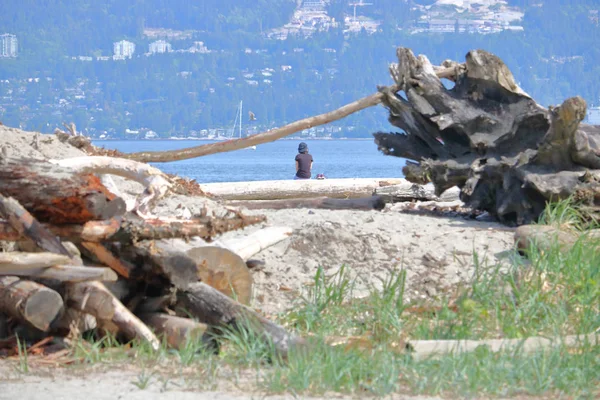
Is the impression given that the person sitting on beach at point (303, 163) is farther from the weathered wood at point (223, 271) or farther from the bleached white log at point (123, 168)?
the weathered wood at point (223, 271)

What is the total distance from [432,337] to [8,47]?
201515 mm

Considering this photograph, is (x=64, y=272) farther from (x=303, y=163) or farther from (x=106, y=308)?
(x=303, y=163)

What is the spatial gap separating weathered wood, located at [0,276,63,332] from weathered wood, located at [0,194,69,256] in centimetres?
25

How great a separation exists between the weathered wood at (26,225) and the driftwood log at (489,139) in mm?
4605

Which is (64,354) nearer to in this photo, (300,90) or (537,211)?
(537,211)

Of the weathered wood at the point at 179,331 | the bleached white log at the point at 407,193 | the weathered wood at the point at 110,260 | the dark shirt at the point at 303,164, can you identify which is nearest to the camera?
the weathered wood at the point at 179,331

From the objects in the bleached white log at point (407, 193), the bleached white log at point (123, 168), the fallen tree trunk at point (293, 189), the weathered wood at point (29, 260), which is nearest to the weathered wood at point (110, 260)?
the weathered wood at point (29, 260)

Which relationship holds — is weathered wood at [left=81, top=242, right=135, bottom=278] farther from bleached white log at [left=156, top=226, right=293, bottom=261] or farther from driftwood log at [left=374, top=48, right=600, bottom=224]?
driftwood log at [left=374, top=48, right=600, bottom=224]

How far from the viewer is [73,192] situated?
5320 millimetres

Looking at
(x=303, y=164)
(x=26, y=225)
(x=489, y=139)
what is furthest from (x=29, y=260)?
(x=303, y=164)

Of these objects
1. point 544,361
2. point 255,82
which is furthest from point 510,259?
point 255,82

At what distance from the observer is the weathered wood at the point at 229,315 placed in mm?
5098

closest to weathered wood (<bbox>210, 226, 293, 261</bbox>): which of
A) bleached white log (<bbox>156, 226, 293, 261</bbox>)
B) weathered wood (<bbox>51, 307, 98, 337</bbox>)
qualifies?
bleached white log (<bbox>156, 226, 293, 261</bbox>)

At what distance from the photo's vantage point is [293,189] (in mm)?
14336
